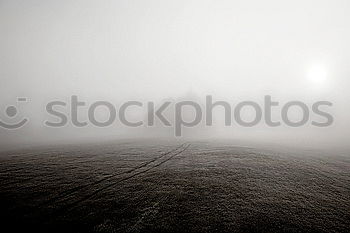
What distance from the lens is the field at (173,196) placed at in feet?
44.3

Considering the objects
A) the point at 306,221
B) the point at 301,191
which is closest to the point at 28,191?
the point at 306,221

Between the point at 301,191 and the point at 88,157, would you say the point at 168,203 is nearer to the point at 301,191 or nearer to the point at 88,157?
the point at 301,191

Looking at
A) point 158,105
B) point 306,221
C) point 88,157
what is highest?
point 158,105

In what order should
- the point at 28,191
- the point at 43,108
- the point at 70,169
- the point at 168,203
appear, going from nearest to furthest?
the point at 168,203 → the point at 28,191 → the point at 70,169 → the point at 43,108

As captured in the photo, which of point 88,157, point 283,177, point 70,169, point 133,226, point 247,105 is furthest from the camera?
point 247,105

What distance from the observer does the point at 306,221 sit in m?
14.2

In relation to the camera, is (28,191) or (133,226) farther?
(28,191)

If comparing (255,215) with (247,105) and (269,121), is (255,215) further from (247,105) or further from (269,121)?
(247,105)

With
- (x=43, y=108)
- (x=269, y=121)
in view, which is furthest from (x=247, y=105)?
(x=43, y=108)

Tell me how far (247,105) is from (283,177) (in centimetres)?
17365

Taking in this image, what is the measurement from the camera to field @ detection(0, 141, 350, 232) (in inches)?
532

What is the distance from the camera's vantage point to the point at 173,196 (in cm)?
1719

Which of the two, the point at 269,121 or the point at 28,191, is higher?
the point at 269,121

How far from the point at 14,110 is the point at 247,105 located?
544 feet
